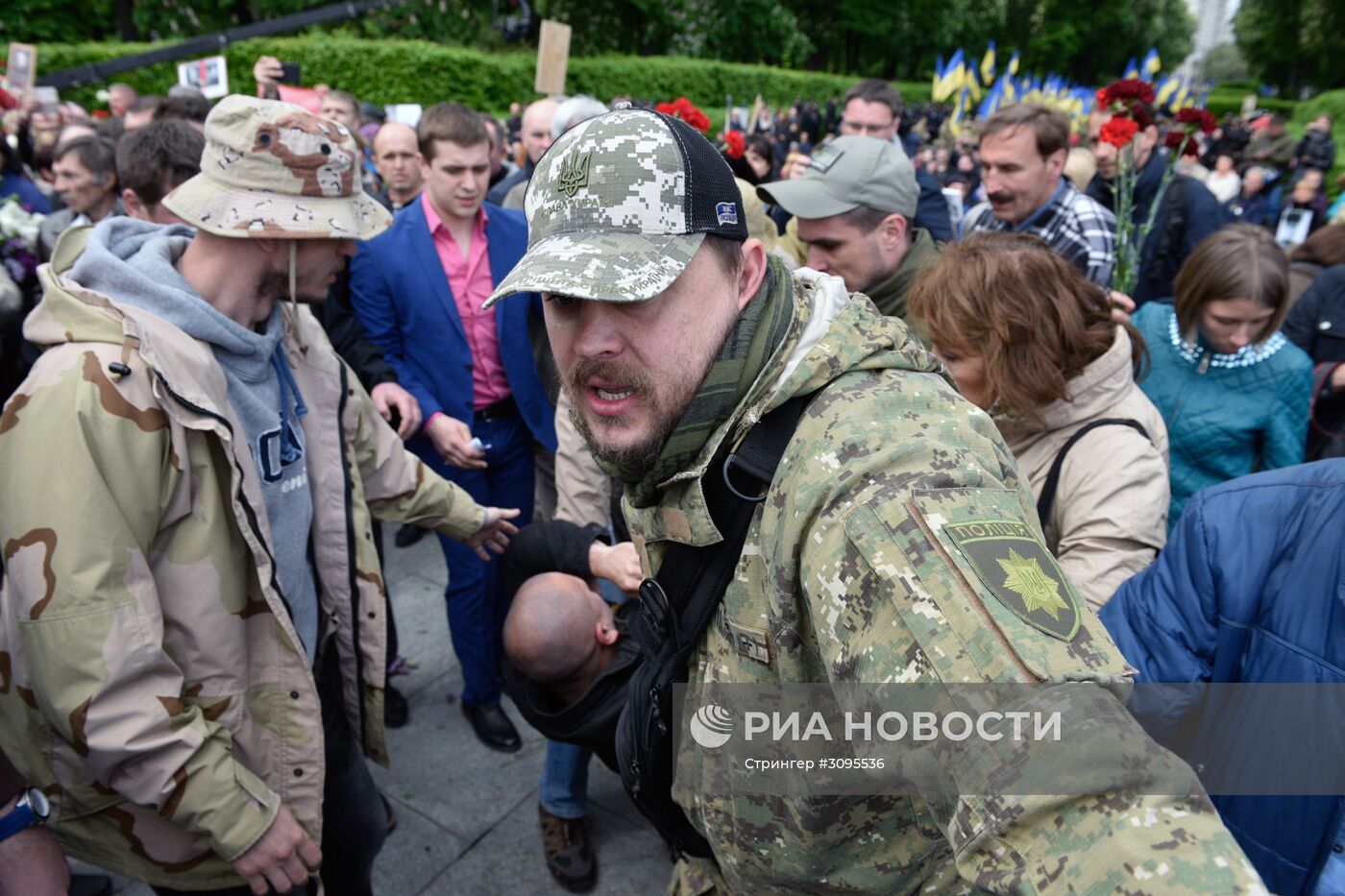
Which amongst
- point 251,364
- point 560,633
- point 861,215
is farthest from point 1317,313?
point 251,364

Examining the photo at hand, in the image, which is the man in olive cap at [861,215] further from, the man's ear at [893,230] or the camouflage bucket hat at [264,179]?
the camouflage bucket hat at [264,179]

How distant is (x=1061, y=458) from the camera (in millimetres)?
2162

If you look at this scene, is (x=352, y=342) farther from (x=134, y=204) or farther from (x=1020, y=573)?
(x=1020, y=573)

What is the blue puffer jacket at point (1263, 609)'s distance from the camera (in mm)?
1445

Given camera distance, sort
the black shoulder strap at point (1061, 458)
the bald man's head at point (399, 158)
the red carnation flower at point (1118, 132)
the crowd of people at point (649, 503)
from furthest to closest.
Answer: the bald man's head at point (399, 158), the red carnation flower at point (1118, 132), the black shoulder strap at point (1061, 458), the crowd of people at point (649, 503)

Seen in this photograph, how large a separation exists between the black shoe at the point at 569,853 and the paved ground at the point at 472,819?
0.05 m

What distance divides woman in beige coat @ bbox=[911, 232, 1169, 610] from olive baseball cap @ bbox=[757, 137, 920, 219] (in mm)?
791

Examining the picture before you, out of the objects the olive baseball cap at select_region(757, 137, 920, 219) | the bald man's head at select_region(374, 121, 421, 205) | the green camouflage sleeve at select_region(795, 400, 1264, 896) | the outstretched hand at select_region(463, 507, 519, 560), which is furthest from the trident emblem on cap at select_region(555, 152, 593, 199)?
the bald man's head at select_region(374, 121, 421, 205)

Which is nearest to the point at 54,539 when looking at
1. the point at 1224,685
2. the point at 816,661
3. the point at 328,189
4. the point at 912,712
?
the point at 328,189

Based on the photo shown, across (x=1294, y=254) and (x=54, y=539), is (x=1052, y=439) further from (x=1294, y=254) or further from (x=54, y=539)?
(x=1294, y=254)

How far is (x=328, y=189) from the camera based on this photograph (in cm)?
213

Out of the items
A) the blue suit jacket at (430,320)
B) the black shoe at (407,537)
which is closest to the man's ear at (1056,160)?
the blue suit jacket at (430,320)

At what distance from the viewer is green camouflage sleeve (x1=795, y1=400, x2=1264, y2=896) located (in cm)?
79

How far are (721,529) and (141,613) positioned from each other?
1.24 meters
